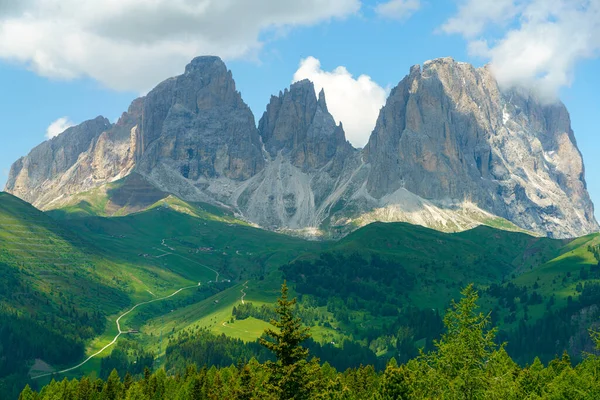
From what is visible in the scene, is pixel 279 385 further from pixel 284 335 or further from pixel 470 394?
pixel 470 394

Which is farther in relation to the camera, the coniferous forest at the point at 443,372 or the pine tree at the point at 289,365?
the coniferous forest at the point at 443,372

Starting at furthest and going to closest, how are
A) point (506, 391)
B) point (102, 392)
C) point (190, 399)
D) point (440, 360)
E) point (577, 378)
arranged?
point (102, 392) → point (190, 399) → point (577, 378) → point (440, 360) → point (506, 391)

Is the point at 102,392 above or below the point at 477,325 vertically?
below

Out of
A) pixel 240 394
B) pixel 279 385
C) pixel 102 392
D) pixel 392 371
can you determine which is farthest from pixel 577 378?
pixel 102 392

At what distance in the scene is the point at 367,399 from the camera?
444ft

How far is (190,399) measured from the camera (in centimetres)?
15125

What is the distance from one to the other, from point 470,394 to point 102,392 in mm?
116871

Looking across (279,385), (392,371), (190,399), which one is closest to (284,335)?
(279,385)

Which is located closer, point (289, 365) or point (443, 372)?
point (289, 365)

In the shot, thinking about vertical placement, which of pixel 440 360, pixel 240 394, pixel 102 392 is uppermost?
pixel 440 360

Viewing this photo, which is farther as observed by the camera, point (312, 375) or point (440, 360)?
point (440, 360)

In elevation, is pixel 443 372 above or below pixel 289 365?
below

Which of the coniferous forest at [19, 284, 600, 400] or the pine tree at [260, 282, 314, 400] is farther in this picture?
the coniferous forest at [19, 284, 600, 400]

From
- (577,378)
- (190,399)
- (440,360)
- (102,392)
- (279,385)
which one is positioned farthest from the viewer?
(102,392)
